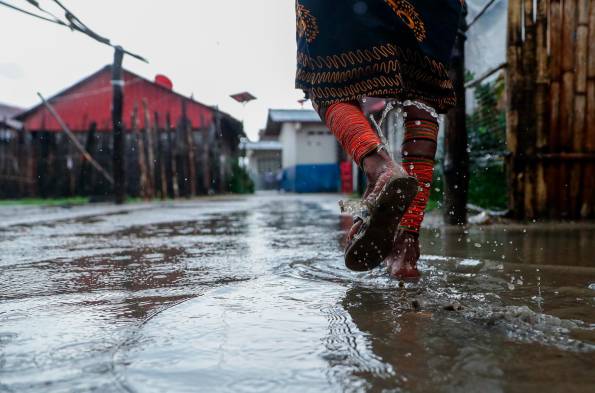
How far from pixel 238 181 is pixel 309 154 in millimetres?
6703

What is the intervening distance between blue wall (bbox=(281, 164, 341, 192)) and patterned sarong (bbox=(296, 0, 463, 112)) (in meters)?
24.5

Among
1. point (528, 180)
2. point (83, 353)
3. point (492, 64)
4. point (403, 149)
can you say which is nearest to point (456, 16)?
point (403, 149)

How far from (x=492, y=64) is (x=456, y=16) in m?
5.43

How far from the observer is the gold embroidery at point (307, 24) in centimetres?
189

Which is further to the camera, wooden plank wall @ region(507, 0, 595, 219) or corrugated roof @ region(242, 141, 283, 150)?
corrugated roof @ region(242, 141, 283, 150)

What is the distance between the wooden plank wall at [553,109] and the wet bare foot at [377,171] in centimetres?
270

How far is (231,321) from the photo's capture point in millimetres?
1124

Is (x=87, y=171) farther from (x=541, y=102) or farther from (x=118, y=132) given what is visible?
(x=541, y=102)

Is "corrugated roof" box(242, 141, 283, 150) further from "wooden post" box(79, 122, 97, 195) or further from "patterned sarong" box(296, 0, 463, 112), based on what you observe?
"patterned sarong" box(296, 0, 463, 112)

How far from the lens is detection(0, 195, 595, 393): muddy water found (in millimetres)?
797

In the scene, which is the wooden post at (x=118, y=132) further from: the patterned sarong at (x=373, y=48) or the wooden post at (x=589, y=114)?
the patterned sarong at (x=373, y=48)

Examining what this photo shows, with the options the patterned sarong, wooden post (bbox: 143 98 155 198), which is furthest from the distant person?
wooden post (bbox: 143 98 155 198)

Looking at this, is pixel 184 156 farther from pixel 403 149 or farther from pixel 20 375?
pixel 20 375

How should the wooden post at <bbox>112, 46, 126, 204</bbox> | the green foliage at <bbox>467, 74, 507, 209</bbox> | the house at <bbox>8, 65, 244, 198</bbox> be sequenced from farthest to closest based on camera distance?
1. the house at <bbox>8, 65, 244, 198</bbox>
2. the wooden post at <bbox>112, 46, 126, 204</bbox>
3. the green foliage at <bbox>467, 74, 507, 209</bbox>
